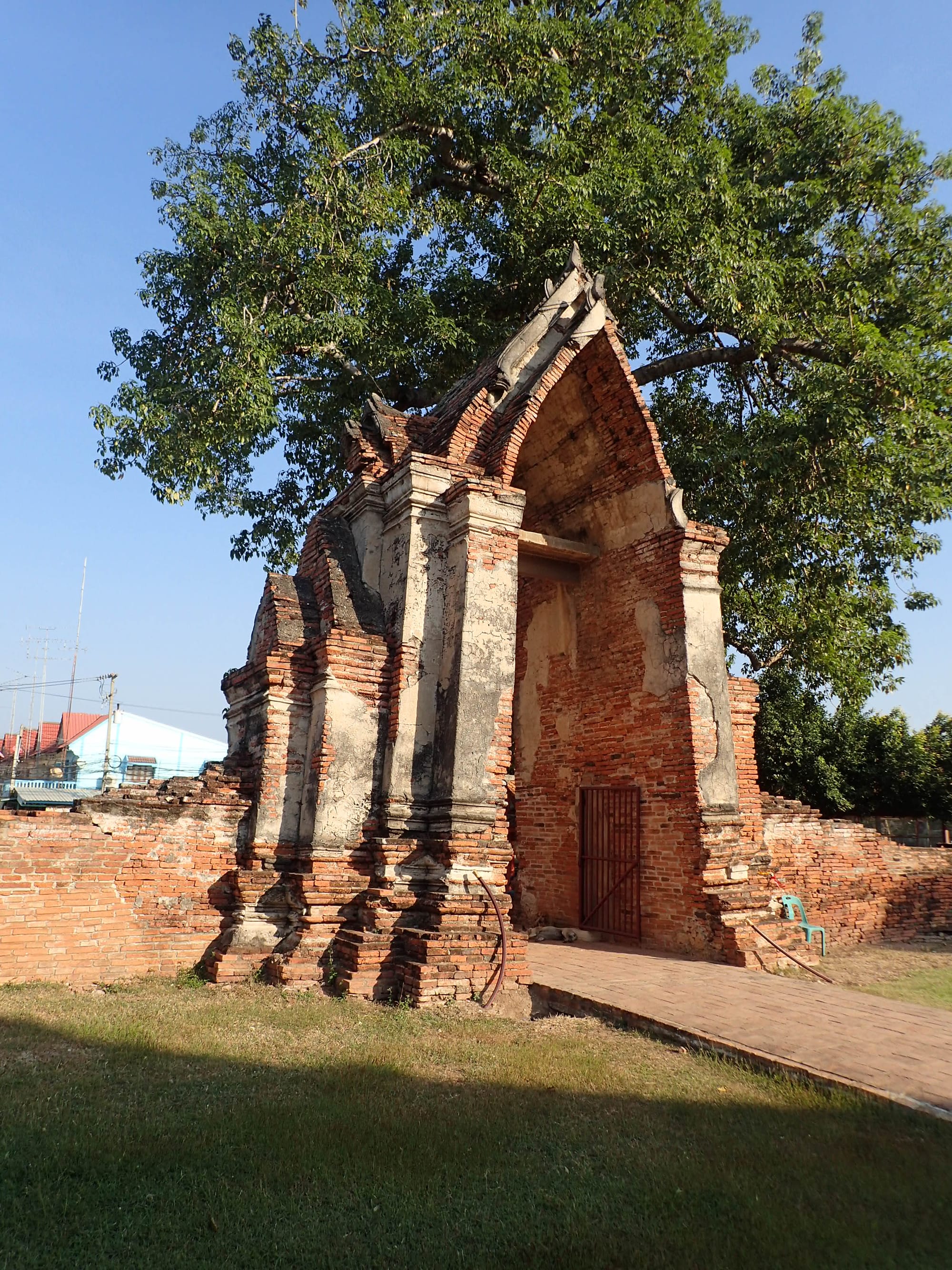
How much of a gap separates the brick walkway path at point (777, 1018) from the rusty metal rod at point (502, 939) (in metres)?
0.36

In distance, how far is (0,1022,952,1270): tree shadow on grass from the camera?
293cm

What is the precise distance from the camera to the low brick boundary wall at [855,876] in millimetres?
10625

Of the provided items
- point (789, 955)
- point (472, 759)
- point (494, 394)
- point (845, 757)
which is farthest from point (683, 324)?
point (789, 955)

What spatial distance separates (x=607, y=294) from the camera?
12.9 metres

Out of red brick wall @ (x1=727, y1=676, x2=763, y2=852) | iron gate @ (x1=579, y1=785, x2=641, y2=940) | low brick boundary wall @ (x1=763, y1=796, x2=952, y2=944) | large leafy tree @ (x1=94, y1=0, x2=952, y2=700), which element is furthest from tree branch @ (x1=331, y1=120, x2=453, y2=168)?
low brick boundary wall @ (x1=763, y1=796, x2=952, y2=944)

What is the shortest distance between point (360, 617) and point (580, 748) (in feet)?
11.7

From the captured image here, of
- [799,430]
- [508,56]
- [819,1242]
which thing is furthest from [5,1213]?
[508,56]

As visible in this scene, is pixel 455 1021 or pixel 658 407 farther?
pixel 658 407

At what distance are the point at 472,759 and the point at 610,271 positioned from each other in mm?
8260

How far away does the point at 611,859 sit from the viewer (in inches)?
381

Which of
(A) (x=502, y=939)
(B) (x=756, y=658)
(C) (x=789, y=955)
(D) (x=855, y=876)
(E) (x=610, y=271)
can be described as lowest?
(C) (x=789, y=955)

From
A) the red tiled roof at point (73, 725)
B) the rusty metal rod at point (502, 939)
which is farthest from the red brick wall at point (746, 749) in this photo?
the red tiled roof at point (73, 725)

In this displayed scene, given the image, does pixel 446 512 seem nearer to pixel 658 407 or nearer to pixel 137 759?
pixel 658 407

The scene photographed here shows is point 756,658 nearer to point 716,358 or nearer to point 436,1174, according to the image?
point 716,358
